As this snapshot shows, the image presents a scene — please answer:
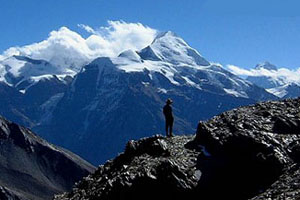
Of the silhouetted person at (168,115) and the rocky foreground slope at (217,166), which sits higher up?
the silhouetted person at (168,115)

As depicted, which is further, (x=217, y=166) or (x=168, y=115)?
(x=168, y=115)

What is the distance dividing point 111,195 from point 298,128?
59.5ft

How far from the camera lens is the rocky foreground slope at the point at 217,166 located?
4625cm

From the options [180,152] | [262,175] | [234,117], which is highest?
[234,117]

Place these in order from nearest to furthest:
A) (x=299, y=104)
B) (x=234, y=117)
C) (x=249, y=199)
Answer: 1. (x=249, y=199)
2. (x=234, y=117)
3. (x=299, y=104)

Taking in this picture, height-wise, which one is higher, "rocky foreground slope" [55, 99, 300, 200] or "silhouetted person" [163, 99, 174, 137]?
"silhouetted person" [163, 99, 174, 137]

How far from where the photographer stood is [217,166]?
49.2m

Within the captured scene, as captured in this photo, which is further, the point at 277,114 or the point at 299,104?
the point at 299,104

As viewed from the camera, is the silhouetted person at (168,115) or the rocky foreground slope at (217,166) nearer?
the rocky foreground slope at (217,166)

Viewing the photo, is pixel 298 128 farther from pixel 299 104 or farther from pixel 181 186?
pixel 181 186

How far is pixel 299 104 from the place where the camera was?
60719 millimetres

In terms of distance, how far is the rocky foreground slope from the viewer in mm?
46250

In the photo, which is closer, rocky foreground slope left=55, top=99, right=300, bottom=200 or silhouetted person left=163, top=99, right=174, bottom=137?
rocky foreground slope left=55, top=99, right=300, bottom=200

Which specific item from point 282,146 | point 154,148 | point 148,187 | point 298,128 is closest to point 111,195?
point 148,187
